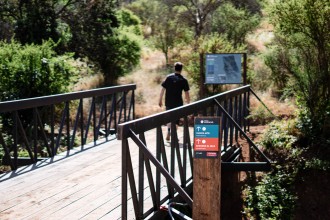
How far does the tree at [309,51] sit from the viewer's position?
10.8 meters

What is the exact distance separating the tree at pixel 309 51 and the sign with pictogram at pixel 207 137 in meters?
7.00

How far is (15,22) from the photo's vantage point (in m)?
19.2

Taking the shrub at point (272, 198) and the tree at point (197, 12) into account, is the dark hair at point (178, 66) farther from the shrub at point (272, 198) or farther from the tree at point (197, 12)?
the tree at point (197, 12)

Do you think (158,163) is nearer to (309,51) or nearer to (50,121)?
(50,121)

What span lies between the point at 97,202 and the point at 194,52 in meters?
12.1

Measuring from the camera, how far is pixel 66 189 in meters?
6.71

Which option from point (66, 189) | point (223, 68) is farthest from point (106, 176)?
point (223, 68)

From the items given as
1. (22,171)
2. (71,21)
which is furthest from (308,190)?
(71,21)

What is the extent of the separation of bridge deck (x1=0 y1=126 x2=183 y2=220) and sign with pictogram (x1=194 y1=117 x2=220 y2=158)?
62.0 inches

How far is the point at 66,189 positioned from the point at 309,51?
22.3 feet

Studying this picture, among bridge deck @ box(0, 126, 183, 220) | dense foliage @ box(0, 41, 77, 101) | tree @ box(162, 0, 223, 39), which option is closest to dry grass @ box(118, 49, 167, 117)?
tree @ box(162, 0, 223, 39)

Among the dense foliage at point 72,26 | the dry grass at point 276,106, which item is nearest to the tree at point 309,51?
the dry grass at point 276,106

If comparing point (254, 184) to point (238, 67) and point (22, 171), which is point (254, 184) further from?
point (22, 171)

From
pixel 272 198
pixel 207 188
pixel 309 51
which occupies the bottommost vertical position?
pixel 272 198
